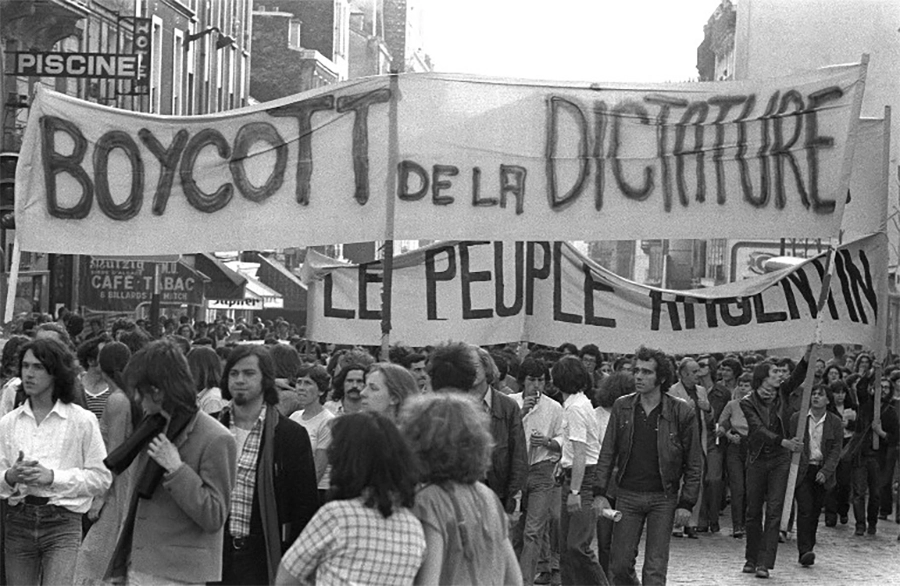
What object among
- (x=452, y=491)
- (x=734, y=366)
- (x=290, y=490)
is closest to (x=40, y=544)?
(x=290, y=490)

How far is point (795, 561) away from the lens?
15.3 meters

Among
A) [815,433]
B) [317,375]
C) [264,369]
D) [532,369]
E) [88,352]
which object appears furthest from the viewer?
[815,433]

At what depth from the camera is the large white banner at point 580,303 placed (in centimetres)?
1120

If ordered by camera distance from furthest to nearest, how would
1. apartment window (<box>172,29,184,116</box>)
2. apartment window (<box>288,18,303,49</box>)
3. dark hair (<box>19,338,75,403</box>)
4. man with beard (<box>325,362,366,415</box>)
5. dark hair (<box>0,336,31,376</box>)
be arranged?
apartment window (<box>288,18,303,49</box>) → apartment window (<box>172,29,184,116</box>) → dark hair (<box>0,336,31,376</box>) → man with beard (<box>325,362,366,415</box>) → dark hair (<box>19,338,75,403</box>)

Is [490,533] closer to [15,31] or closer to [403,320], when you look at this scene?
[403,320]

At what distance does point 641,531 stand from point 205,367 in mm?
2732

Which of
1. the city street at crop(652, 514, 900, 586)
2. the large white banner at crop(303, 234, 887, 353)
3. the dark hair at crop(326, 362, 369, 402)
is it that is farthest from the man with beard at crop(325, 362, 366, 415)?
the city street at crop(652, 514, 900, 586)

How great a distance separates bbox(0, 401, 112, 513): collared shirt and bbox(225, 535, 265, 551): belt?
125cm

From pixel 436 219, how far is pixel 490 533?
17.8ft

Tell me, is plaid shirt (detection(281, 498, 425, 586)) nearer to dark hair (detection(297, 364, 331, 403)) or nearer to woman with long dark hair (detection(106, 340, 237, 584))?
woman with long dark hair (detection(106, 340, 237, 584))

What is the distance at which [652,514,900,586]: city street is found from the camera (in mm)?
13914

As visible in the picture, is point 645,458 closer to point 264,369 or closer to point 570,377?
point 570,377

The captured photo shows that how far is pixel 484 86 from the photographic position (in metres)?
11.1

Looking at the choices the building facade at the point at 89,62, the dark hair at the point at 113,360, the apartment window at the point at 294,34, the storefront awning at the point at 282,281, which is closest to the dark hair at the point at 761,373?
the dark hair at the point at 113,360
